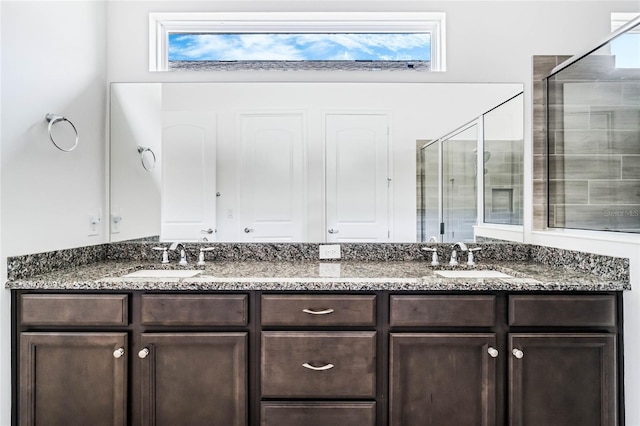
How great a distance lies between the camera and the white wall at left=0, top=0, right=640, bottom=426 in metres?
1.62

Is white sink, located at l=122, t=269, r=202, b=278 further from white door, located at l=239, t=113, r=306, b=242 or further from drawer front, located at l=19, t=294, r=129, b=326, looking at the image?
white door, located at l=239, t=113, r=306, b=242

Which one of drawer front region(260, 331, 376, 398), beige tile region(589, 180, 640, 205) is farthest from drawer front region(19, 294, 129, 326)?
beige tile region(589, 180, 640, 205)

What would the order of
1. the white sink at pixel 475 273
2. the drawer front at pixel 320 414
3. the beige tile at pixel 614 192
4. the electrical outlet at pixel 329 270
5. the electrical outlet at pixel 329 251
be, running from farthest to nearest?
the electrical outlet at pixel 329 251 → the beige tile at pixel 614 192 → the white sink at pixel 475 273 → the electrical outlet at pixel 329 270 → the drawer front at pixel 320 414

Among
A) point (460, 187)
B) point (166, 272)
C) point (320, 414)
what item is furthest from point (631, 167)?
point (166, 272)

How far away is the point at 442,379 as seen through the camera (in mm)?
1596

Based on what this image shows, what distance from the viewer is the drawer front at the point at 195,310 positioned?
1.62 meters

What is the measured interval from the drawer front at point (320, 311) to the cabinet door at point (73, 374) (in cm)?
68

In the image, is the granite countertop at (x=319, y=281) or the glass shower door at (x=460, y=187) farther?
the glass shower door at (x=460, y=187)

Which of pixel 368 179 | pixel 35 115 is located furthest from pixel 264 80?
pixel 35 115

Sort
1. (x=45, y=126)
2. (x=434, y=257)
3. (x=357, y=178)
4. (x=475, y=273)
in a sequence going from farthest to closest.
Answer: (x=357, y=178) → (x=434, y=257) → (x=475, y=273) → (x=45, y=126)

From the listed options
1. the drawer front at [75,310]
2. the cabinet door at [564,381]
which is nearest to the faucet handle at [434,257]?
the cabinet door at [564,381]

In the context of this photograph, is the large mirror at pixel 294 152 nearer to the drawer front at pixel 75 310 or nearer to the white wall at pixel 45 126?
the white wall at pixel 45 126

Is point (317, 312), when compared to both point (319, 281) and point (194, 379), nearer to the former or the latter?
point (319, 281)

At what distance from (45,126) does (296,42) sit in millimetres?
1500
